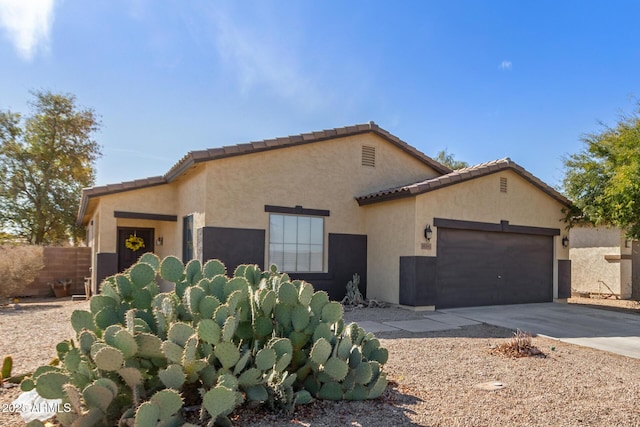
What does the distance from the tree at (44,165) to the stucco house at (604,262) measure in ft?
85.8

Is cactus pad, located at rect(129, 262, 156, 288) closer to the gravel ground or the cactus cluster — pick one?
the cactus cluster

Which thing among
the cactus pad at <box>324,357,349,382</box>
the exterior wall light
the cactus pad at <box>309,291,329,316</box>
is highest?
the exterior wall light

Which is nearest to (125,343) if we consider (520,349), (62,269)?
(520,349)

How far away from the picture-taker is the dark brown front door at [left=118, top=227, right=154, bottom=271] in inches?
579

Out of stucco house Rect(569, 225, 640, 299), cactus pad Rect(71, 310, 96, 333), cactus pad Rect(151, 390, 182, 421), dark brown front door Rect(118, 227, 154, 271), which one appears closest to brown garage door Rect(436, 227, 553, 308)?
stucco house Rect(569, 225, 640, 299)

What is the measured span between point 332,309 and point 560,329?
22.6 feet

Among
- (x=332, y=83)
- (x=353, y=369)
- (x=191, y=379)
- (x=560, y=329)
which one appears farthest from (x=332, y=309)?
(x=332, y=83)

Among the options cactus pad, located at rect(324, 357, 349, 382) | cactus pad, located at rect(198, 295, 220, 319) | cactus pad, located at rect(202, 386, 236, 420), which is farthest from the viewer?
cactus pad, located at rect(324, 357, 349, 382)

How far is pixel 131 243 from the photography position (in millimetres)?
14688

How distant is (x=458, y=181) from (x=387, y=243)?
269 cm

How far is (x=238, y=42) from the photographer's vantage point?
12805 millimetres

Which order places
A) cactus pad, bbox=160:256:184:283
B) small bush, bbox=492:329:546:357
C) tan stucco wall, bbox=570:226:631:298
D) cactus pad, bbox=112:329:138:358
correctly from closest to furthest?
cactus pad, bbox=112:329:138:358 → cactus pad, bbox=160:256:184:283 → small bush, bbox=492:329:546:357 → tan stucco wall, bbox=570:226:631:298

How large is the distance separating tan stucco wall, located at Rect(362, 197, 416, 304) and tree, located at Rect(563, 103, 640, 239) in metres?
5.79

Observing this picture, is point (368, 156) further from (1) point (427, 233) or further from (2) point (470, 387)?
(2) point (470, 387)
